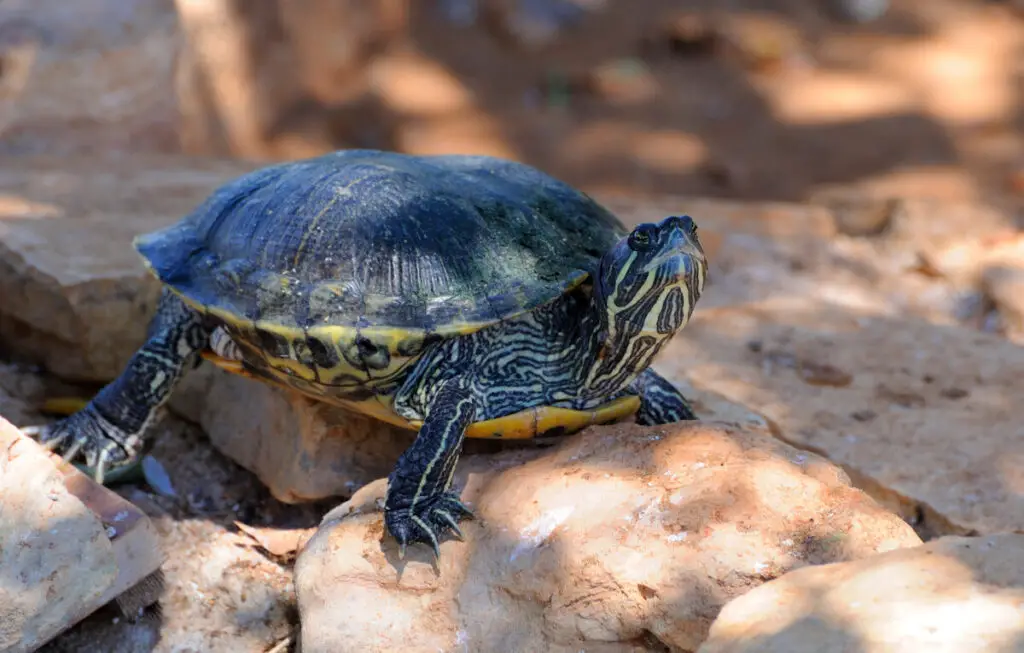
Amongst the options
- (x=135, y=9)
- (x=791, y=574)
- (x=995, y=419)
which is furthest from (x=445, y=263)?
(x=135, y=9)

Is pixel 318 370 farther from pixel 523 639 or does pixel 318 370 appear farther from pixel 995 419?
pixel 995 419

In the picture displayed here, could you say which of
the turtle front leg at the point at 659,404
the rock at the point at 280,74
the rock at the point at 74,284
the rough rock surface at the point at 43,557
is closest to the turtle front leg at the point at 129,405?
the rock at the point at 74,284

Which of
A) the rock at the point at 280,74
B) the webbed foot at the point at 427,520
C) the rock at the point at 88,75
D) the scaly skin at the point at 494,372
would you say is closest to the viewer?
the webbed foot at the point at 427,520

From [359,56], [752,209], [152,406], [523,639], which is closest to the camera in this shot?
[523,639]

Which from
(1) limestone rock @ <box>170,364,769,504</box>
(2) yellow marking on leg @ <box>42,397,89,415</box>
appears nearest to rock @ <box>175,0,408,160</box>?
(2) yellow marking on leg @ <box>42,397,89,415</box>

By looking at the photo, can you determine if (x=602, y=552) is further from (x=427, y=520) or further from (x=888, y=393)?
(x=888, y=393)

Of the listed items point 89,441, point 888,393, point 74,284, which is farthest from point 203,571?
point 888,393

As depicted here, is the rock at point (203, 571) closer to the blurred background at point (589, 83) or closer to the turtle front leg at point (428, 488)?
the turtle front leg at point (428, 488)
